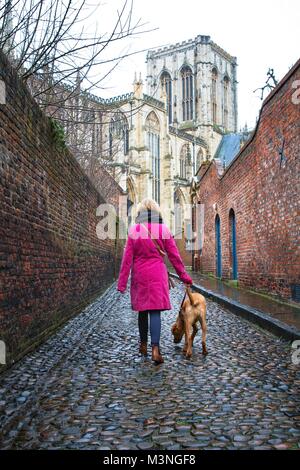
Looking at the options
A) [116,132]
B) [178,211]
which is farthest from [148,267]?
[178,211]

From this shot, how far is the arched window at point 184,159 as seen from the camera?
65938 millimetres

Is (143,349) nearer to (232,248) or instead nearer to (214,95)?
(232,248)

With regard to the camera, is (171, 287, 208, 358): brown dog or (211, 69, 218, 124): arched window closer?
(171, 287, 208, 358): brown dog

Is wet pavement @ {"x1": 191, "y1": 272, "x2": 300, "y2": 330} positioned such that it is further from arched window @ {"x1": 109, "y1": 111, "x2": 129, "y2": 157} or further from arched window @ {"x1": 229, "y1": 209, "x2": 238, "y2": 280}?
arched window @ {"x1": 229, "y1": 209, "x2": 238, "y2": 280}

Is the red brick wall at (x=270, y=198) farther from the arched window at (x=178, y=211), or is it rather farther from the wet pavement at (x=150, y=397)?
the arched window at (x=178, y=211)

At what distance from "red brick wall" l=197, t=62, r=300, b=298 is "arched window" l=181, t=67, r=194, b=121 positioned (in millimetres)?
61785

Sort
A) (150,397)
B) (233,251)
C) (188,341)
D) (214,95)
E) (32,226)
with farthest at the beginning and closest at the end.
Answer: (214,95), (233,251), (32,226), (188,341), (150,397)

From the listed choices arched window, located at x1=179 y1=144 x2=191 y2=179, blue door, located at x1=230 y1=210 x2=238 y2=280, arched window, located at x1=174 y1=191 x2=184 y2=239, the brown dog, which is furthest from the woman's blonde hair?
arched window, located at x1=179 y1=144 x2=191 y2=179

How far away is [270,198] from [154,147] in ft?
158

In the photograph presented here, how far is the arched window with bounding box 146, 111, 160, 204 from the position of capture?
56.5 m

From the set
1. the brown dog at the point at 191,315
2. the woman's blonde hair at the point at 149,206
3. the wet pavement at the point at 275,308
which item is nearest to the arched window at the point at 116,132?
the woman's blonde hair at the point at 149,206

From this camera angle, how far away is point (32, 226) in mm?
5727
